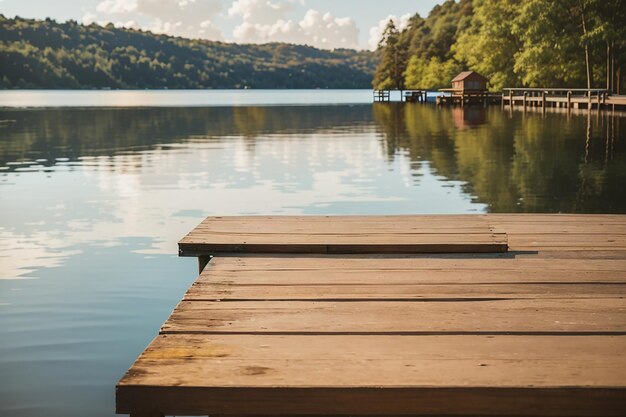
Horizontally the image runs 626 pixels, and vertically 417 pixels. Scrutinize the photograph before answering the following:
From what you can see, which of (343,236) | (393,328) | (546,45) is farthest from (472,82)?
(393,328)

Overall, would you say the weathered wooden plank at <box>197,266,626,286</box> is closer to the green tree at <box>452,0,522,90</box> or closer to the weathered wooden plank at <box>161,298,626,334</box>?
the weathered wooden plank at <box>161,298,626,334</box>

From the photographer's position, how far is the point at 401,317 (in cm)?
433

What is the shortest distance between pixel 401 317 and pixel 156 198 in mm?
12936

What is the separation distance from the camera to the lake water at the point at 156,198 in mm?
6703

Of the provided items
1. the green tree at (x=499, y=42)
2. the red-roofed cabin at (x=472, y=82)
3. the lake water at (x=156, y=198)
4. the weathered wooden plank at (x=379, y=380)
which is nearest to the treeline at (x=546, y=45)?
the green tree at (x=499, y=42)

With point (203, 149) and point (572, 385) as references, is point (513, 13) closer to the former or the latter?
point (203, 149)

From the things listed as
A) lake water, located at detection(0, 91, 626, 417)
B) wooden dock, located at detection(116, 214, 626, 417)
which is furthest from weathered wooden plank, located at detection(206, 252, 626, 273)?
lake water, located at detection(0, 91, 626, 417)

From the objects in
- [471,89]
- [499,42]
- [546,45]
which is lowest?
[471,89]

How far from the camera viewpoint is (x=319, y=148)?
1158 inches

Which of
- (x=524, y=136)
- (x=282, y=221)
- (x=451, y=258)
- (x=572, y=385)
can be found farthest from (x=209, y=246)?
(x=524, y=136)

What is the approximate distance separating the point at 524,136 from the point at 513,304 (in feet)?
97.9

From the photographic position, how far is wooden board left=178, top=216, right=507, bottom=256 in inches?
244

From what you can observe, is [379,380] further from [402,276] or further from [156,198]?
[156,198]

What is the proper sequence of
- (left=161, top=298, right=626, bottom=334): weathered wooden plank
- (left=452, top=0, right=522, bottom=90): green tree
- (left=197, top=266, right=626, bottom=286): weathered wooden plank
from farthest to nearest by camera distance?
(left=452, top=0, right=522, bottom=90): green tree < (left=197, top=266, right=626, bottom=286): weathered wooden plank < (left=161, top=298, right=626, bottom=334): weathered wooden plank
